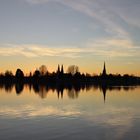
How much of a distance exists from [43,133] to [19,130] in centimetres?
233

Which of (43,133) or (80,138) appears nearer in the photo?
(80,138)

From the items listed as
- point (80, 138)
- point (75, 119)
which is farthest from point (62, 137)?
point (75, 119)

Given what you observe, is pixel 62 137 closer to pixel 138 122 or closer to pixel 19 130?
pixel 19 130

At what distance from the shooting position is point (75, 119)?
3139 centimetres

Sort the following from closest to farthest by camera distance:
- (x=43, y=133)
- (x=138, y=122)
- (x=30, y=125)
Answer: (x=43, y=133) < (x=30, y=125) < (x=138, y=122)

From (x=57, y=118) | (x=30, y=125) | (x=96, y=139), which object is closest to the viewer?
(x=96, y=139)

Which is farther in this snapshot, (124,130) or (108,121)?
(108,121)

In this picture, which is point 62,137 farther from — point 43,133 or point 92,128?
point 92,128

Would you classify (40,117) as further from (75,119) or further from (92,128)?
(92,128)

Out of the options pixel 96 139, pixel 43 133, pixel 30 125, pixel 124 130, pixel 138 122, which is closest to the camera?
pixel 96 139

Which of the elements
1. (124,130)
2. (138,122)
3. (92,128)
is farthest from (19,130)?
(138,122)

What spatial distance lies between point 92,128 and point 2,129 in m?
7.63

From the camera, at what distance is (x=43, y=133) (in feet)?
77.7

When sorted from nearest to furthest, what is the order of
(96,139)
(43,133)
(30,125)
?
(96,139) < (43,133) < (30,125)
